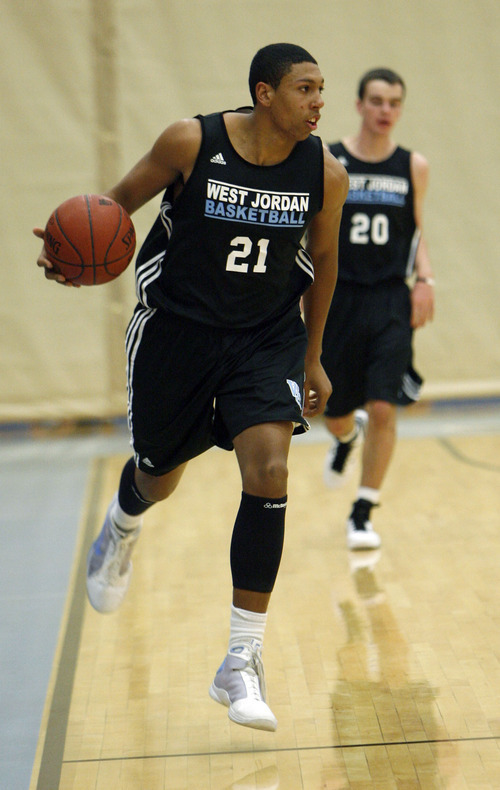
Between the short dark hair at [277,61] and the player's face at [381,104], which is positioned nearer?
the short dark hair at [277,61]

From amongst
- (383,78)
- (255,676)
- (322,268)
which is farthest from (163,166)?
(383,78)

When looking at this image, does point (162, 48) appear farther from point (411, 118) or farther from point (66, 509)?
point (66, 509)

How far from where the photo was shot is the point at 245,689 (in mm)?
2193

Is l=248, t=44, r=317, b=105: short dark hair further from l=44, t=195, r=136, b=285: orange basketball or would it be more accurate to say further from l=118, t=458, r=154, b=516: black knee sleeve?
l=118, t=458, r=154, b=516: black knee sleeve

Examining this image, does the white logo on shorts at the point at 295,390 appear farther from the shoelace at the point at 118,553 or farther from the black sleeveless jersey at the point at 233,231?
the shoelace at the point at 118,553

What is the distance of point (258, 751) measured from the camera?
231 cm

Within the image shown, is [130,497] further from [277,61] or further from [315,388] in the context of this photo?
[277,61]

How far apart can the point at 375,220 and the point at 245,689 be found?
2.18m

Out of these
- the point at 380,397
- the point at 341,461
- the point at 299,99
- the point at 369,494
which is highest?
the point at 299,99

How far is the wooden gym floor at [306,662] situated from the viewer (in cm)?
223

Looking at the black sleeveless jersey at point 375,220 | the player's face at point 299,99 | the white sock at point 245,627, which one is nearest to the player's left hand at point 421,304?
the black sleeveless jersey at point 375,220

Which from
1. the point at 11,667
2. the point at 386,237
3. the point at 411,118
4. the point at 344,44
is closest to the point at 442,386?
the point at 411,118

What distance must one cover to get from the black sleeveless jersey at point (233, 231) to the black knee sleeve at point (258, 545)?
451mm

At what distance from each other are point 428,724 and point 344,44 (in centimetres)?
457
